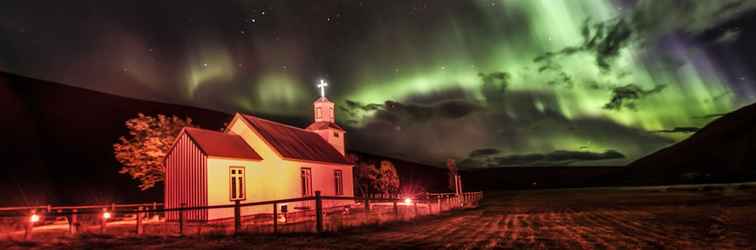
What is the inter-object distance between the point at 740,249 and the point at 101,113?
133 m

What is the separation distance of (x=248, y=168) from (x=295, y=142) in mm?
5484

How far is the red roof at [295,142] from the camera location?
24.8m

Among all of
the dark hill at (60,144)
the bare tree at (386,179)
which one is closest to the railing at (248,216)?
the bare tree at (386,179)

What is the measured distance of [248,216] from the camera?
21.4 m

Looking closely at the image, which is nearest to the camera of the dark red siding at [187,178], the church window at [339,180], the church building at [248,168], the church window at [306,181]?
the dark red siding at [187,178]

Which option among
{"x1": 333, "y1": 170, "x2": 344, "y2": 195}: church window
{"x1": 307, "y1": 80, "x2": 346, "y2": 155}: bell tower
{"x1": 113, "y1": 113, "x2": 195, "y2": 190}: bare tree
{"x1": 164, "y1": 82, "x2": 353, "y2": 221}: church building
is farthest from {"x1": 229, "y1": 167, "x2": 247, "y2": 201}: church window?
{"x1": 307, "y1": 80, "x2": 346, "y2": 155}: bell tower

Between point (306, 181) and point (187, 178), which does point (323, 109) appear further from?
point (187, 178)

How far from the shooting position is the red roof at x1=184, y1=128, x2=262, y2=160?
816 inches

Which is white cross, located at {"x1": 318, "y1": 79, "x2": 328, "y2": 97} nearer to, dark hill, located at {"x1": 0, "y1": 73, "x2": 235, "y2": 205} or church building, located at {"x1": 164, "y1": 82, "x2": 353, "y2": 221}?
church building, located at {"x1": 164, "y1": 82, "x2": 353, "y2": 221}

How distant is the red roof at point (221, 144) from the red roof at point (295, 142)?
1.12 metres

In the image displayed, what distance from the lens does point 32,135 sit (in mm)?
90750

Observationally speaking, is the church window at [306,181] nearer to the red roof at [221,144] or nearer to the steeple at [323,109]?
the red roof at [221,144]

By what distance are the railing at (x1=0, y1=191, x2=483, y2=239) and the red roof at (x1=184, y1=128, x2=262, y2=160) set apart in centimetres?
244

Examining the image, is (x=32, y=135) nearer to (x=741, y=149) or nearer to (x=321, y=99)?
(x=321, y=99)
